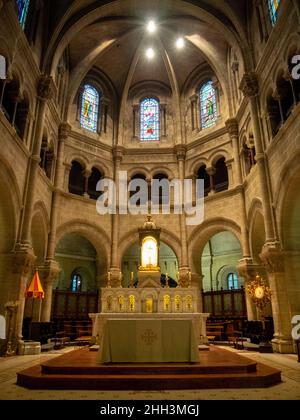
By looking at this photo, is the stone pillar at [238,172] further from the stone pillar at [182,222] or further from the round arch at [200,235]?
the stone pillar at [182,222]

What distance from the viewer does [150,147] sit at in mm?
23078

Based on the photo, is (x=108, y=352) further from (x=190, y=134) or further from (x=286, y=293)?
(x=190, y=134)

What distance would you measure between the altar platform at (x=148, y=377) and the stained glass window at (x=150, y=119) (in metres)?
18.9

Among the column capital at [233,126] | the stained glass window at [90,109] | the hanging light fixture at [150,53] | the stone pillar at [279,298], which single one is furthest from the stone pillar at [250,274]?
the hanging light fixture at [150,53]

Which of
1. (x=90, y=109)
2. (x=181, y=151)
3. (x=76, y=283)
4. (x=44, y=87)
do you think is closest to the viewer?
(x=44, y=87)

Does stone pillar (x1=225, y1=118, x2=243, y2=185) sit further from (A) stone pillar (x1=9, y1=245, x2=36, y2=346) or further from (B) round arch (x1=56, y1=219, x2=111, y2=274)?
(A) stone pillar (x1=9, y1=245, x2=36, y2=346)

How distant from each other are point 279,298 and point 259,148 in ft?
21.8

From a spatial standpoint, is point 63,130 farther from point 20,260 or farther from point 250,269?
point 250,269

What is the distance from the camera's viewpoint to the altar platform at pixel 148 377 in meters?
5.96

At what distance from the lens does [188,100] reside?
23.8 metres

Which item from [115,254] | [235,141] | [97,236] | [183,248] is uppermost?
[235,141]

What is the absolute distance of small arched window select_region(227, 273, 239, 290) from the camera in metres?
25.1

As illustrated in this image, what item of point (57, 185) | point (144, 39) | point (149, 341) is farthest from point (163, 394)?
point (144, 39)

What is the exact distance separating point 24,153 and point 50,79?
4.38m
